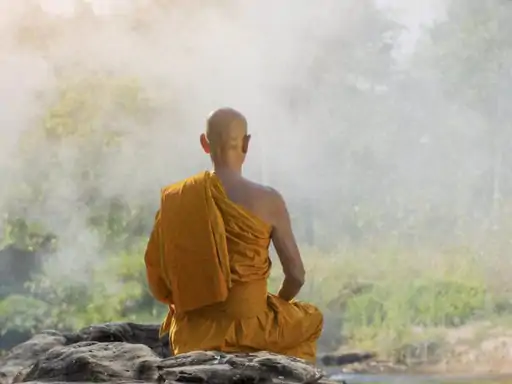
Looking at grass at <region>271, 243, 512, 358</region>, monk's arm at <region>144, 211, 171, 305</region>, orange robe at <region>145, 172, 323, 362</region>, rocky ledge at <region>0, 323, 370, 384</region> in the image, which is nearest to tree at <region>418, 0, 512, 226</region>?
grass at <region>271, 243, 512, 358</region>

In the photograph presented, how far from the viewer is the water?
4555mm

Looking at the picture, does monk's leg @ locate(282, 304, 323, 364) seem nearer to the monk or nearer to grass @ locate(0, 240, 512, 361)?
the monk

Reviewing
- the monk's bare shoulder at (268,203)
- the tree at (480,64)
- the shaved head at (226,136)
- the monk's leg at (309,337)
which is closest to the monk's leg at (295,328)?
the monk's leg at (309,337)

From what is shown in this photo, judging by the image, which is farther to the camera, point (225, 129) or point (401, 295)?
point (401, 295)

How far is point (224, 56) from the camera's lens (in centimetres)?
505

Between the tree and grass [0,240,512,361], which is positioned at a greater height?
the tree

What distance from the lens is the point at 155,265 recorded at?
267cm

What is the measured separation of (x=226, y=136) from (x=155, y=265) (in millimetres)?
523

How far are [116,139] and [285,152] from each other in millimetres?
1137

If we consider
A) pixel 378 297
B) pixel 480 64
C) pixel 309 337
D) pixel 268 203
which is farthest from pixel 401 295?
pixel 268 203

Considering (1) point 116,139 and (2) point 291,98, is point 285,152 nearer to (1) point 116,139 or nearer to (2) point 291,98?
(2) point 291,98

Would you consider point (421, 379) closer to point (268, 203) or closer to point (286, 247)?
point (286, 247)

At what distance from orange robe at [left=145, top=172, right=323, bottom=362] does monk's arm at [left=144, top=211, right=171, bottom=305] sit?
0.03 m

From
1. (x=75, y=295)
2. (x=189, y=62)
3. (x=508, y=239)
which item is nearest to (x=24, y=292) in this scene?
(x=75, y=295)
